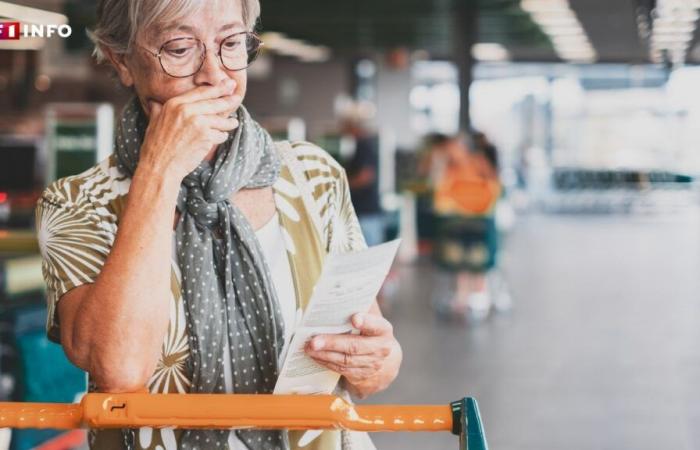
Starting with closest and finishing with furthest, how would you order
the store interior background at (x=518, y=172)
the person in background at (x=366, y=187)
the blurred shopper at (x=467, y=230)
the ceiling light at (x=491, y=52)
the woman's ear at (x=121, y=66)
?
the woman's ear at (x=121, y=66) → the store interior background at (x=518, y=172) → the person in background at (x=366, y=187) → the blurred shopper at (x=467, y=230) → the ceiling light at (x=491, y=52)

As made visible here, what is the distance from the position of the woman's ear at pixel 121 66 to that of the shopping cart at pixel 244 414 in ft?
1.59

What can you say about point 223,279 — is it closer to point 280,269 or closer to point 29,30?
point 280,269

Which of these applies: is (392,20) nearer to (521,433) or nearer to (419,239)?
(419,239)

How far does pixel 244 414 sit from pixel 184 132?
382 millimetres

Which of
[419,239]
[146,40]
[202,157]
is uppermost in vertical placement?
[146,40]

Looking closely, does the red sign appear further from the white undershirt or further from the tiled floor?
the tiled floor

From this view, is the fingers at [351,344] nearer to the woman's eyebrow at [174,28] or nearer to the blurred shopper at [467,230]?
the woman's eyebrow at [174,28]

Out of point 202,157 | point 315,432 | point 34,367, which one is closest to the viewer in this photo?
point 202,157

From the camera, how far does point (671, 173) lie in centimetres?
2794

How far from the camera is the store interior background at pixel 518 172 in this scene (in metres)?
5.69

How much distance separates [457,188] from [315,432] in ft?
26.9

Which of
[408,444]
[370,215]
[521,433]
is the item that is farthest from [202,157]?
[370,215]

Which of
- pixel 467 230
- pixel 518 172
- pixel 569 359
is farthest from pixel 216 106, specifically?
pixel 518 172

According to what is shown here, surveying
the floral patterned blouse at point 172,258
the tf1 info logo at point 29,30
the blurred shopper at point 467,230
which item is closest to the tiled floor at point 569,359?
the blurred shopper at point 467,230
